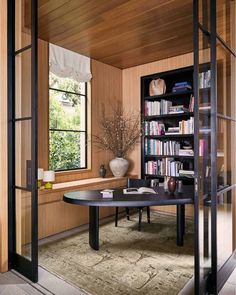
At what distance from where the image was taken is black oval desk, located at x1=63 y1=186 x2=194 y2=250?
2768 millimetres

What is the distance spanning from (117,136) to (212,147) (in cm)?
279

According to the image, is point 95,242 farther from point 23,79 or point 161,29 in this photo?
point 161,29

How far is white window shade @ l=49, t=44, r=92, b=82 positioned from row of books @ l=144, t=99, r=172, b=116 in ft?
3.95

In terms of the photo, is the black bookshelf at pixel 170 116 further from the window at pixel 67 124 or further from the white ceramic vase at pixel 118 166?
the window at pixel 67 124

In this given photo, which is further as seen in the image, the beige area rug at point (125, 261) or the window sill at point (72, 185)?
the window sill at point (72, 185)

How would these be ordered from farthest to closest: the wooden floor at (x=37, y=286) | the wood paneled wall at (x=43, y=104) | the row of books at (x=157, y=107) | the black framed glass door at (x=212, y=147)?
the row of books at (x=157, y=107) < the wood paneled wall at (x=43, y=104) < the wooden floor at (x=37, y=286) < the black framed glass door at (x=212, y=147)

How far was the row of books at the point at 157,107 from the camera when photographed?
182 inches

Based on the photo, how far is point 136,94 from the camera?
5113 millimetres

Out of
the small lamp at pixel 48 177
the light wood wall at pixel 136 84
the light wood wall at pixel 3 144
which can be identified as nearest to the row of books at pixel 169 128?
the light wood wall at pixel 136 84

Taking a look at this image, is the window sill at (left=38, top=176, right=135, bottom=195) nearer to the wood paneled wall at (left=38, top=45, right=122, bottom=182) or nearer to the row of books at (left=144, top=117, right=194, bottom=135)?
the wood paneled wall at (left=38, top=45, right=122, bottom=182)

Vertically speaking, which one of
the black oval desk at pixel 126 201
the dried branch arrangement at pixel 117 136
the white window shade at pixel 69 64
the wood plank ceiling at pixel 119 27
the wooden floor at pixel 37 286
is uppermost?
the wood plank ceiling at pixel 119 27

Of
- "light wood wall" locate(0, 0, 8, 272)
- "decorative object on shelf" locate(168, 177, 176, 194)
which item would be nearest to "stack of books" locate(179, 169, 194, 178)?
"decorative object on shelf" locate(168, 177, 176, 194)

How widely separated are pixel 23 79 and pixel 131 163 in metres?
3.07

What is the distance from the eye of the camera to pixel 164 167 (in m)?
4.67
